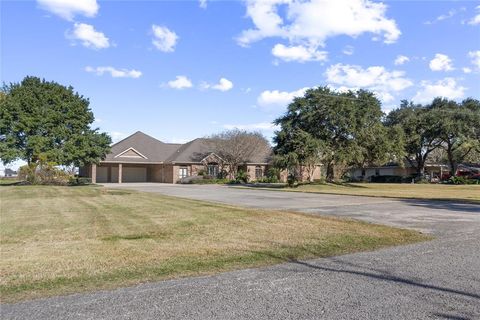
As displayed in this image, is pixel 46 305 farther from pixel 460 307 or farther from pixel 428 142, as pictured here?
pixel 428 142

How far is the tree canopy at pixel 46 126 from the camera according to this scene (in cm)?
3606

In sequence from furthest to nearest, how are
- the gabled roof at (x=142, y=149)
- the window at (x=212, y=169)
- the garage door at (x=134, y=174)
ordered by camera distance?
1. the garage door at (x=134, y=174)
2. the window at (x=212, y=169)
3. the gabled roof at (x=142, y=149)

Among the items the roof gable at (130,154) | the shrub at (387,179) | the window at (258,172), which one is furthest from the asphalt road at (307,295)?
the shrub at (387,179)

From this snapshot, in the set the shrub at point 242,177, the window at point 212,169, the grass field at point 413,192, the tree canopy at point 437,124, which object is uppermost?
the tree canopy at point 437,124

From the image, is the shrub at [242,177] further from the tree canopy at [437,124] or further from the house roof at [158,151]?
the tree canopy at [437,124]

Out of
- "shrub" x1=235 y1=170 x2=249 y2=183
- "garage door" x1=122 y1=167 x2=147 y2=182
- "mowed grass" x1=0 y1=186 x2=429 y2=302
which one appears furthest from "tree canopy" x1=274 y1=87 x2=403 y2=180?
"mowed grass" x1=0 y1=186 x2=429 y2=302

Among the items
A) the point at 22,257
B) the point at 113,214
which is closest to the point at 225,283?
the point at 22,257

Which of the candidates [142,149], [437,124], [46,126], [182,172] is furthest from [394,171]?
[46,126]

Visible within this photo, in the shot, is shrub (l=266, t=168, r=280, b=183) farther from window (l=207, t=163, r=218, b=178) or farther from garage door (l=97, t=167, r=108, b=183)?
garage door (l=97, t=167, r=108, b=183)

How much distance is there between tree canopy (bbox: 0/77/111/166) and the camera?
118 feet

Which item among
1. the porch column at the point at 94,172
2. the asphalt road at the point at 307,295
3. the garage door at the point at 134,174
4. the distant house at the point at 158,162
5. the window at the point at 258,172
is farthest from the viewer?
the window at the point at 258,172

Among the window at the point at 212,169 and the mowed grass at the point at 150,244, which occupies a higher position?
the window at the point at 212,169

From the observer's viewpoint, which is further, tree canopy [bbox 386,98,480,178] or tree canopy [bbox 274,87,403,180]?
tree canopy [bbox 386,98,480,178]

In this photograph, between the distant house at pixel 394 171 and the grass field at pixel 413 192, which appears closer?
the grass field at pixel 413 192
